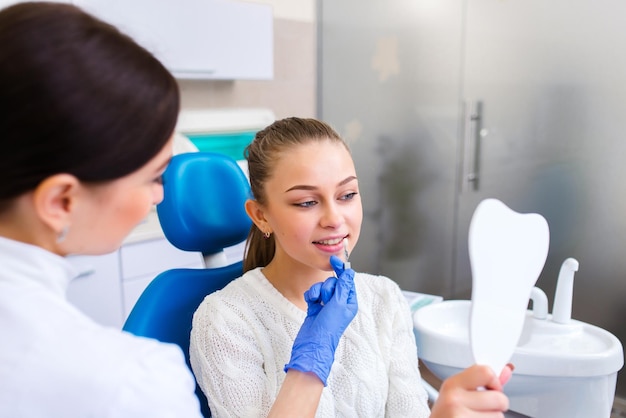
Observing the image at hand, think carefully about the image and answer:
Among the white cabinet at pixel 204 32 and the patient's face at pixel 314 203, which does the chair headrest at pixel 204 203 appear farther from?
the white cabinet at pixel 204 32

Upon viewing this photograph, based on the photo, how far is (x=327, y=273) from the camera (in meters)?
1.21

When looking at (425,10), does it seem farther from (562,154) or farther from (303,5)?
(562,154)

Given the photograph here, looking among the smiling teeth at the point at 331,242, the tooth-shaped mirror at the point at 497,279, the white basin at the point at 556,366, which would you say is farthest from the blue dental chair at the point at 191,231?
the tooth-shaped mirror at the point at 497,279

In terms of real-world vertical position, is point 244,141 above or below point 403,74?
below

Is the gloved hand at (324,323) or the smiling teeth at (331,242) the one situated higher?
the smiling teeth at (331,242)

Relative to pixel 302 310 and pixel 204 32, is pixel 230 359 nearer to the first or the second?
pixel 302 310

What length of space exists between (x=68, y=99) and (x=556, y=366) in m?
1.10

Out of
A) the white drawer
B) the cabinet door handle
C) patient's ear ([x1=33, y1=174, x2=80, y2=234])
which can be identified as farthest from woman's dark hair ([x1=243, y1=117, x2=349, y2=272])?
the cabinet door handle

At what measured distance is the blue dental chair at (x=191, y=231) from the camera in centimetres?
116

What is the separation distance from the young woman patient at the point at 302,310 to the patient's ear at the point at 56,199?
17.7 inches

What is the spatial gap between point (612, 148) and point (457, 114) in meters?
0.78

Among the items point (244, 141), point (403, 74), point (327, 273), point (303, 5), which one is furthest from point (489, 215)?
point (303, 5)

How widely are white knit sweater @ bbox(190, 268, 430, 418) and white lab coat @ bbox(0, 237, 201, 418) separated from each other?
0.42 meters

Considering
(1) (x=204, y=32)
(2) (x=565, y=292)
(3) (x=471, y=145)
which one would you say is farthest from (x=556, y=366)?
(1) (x=204, y=32)
